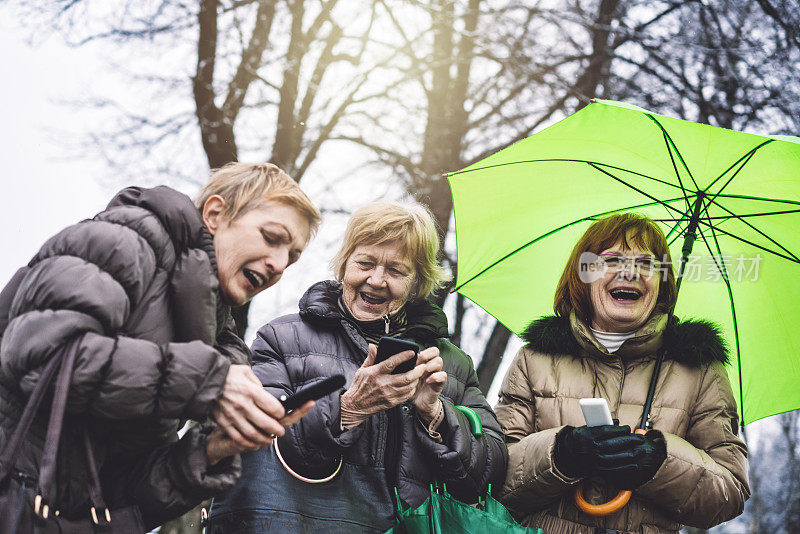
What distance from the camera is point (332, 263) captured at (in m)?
3.06

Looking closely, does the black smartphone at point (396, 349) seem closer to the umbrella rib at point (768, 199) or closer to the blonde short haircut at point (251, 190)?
the blonde short haircut at point (251, 190)

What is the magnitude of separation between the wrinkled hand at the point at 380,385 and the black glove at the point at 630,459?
25.8 inches

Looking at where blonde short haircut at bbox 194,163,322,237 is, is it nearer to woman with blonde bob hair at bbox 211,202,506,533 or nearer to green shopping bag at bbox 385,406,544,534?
woman with blonde bob hair at bbox 211,202,506,533

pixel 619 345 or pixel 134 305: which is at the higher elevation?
pixel 134 305

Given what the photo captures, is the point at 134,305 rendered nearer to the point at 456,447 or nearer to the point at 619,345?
the point at 456,447

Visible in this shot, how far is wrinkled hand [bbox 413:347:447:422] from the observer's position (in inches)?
94.5

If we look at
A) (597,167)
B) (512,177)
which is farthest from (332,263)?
(597,167)

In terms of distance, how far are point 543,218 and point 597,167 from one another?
12.1 inches

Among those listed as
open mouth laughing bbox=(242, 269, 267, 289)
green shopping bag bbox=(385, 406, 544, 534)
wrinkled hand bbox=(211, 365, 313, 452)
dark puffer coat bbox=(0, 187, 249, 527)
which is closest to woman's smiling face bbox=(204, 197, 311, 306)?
open mouth laughing bbox=(242, 269, 267, 289)

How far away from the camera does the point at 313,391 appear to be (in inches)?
73.7

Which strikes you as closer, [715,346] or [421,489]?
[421,489]

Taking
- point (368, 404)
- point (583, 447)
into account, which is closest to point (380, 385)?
point (368, 404)

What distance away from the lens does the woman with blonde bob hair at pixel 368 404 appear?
92.7 inches

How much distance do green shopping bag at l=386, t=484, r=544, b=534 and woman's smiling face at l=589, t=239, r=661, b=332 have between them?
100cm
